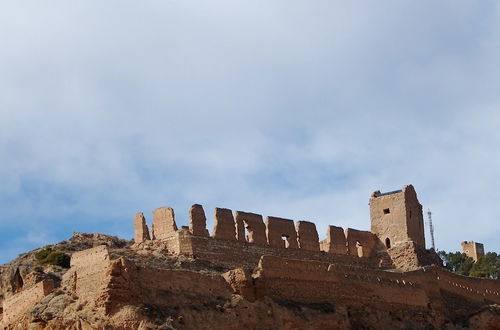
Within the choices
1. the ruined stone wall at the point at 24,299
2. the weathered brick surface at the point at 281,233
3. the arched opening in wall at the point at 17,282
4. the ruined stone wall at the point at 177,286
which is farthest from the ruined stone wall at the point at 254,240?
the ruined stone wall at the point at 24,299

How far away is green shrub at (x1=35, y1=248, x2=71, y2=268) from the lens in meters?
52.5

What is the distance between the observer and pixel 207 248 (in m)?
52.1

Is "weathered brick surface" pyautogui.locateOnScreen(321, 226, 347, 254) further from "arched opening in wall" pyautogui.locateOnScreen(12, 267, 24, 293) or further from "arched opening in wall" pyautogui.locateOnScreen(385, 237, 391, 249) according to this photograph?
"arched opening in wall" pyautogui.locateOnScreen(12, 267, 24, 293)

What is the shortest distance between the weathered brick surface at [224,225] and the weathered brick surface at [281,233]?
2428mm

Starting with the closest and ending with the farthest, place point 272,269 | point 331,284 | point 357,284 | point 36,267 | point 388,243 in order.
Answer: point 272,269
point 331,284
point 36,267
point 357,284
point 388,243

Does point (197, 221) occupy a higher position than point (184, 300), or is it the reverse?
point (197, 221)

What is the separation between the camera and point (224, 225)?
5338 cm

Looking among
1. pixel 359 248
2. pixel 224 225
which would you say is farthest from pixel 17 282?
pixel 359 248

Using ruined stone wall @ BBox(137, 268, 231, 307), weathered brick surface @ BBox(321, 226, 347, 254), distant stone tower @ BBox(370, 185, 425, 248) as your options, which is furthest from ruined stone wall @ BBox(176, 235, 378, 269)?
distant stone tower @ BBox(370, 185, 425, 248)

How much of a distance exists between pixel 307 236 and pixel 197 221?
22.5 ft

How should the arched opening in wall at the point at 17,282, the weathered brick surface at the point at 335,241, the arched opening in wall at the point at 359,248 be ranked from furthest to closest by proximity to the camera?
the arched opening in wall at the point at 359,248 < the weathered brick surface at the point at 335,241 < the arched opening in wall at the point at 17,282

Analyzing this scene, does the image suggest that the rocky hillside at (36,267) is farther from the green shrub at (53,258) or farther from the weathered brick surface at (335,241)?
the weathered brick surface at (335,241)

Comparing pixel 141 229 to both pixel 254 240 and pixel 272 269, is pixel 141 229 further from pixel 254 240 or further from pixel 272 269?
pixel 272 269

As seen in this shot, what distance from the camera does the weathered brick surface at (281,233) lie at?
55625 millimetres
